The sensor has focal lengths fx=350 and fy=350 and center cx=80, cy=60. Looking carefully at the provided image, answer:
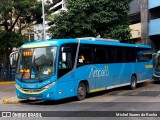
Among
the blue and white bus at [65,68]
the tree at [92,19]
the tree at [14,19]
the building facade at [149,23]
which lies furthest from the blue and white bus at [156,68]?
the tree at [14,19]

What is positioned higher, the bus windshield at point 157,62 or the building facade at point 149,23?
the building facade at point 149,23

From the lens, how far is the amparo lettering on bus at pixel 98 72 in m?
16.4

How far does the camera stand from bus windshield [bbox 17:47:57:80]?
14.2 meters

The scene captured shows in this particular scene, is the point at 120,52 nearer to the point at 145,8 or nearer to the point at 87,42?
the point at 87,42

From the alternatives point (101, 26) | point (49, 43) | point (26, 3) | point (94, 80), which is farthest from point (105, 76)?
point (26, 3)

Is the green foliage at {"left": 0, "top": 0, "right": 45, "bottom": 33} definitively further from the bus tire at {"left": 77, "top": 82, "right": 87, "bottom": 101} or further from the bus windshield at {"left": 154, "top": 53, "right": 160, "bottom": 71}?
the bus tire at {"left": 77, "top": 82, "right": 87, "bottom": 101}

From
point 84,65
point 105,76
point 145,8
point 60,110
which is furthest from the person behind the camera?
point 145,8

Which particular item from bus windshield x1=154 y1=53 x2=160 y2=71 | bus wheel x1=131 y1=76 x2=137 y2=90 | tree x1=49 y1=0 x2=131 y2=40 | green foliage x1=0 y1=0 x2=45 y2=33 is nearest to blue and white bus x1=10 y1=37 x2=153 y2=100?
bus wheel x1=131 y1=76 x2=137 y2=90

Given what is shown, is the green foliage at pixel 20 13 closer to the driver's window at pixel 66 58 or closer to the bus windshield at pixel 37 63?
the bus windshield at pixel 37 63

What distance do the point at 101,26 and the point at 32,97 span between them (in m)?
12.5

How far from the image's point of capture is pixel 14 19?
100.0 feet

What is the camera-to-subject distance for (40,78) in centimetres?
1412

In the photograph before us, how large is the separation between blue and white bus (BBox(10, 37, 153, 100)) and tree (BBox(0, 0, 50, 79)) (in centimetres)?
1119

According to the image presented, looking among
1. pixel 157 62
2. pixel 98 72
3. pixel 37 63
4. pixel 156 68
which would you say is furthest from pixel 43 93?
pixel 157 62
